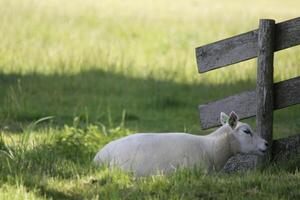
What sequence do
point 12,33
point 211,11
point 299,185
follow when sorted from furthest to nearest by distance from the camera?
point 211,11 → point 12,33 → point 299,185

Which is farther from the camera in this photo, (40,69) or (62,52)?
(62,52)

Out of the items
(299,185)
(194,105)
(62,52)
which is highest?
(62,52)

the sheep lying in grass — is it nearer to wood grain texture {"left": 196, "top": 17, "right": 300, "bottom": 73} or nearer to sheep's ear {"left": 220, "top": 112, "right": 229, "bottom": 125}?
sheep's ear {"left": 220, "top": 112, "right": 229, "bottom": 125}

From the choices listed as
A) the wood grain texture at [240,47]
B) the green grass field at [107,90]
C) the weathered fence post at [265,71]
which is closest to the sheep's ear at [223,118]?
the weathered fence post at [265,71]

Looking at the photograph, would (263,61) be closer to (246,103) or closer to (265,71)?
(265,71)

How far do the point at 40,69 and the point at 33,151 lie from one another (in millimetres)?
7432

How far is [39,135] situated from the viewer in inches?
435

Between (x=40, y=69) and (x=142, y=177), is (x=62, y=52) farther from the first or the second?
(x=142, y=177)

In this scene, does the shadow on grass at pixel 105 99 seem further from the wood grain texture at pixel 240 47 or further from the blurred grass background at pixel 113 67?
the wood grain texture at pixel 240 47

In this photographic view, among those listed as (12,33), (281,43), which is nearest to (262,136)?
(281,43)

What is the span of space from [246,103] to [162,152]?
1100mm

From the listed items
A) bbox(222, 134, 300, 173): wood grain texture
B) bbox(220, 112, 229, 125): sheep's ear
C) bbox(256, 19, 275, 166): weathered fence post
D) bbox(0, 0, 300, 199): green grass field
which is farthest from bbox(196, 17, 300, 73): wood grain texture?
bbox(0, 0, 300, 199): green grass field

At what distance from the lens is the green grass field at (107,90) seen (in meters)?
7.65

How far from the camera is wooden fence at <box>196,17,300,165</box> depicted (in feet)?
28.7
